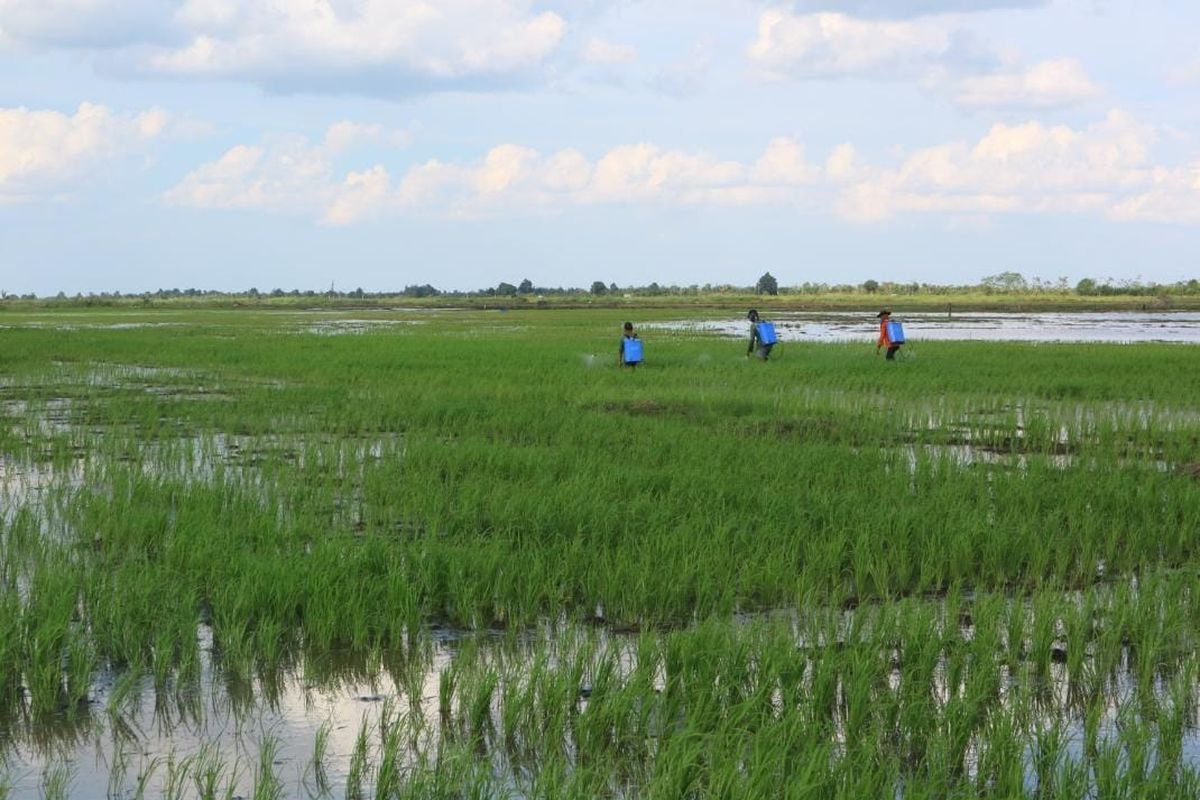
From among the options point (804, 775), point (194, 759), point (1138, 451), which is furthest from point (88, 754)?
point (1138, 451)

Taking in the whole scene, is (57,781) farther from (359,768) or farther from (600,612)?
(600,612)

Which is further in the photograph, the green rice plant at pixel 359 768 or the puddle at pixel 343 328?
the puddle at pixel 343 328

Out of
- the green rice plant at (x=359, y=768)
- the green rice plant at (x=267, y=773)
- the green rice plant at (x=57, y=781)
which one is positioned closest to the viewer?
the green rice plant at (x=267, y=773)

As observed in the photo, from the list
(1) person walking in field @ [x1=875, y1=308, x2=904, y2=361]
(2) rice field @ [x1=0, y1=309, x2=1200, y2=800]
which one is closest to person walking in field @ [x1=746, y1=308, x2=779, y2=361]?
(1) person walking in field @ [x1=875, y1=308, x2=904, y2=361]

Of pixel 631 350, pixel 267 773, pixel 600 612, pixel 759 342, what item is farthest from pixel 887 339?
pixel 267 773

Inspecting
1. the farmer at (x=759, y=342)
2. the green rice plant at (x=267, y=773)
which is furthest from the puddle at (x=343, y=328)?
the green rice plant at (x=267, y=773)

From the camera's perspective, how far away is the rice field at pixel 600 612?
3250 millimetres

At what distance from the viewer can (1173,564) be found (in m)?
5.64

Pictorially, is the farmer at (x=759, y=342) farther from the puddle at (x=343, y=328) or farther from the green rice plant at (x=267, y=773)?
the green rice plant at (x=267, y=773)

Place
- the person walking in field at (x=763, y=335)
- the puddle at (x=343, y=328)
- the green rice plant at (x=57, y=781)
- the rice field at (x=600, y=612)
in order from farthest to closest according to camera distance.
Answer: the puddle at (x=343, y=328) → the person walking in field at (x=763, y=335) → the rice field at (x=600, y=612) → the green rice plant at (x=57, y=781)

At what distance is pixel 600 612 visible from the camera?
4.79 metres

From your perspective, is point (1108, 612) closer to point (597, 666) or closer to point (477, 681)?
point (597, 666)

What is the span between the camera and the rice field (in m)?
3.25

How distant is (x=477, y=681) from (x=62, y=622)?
1.55 m
